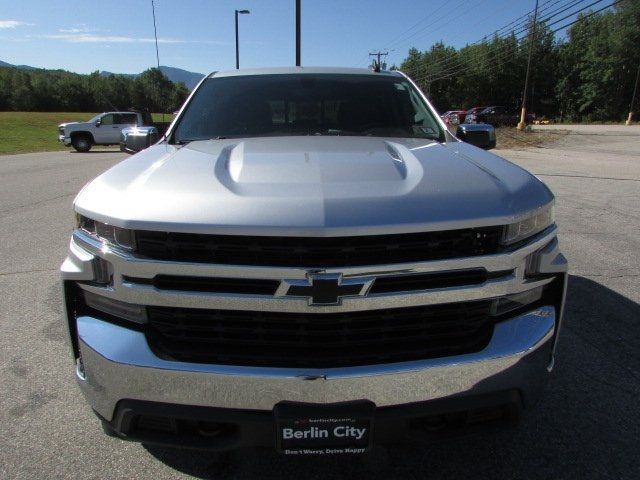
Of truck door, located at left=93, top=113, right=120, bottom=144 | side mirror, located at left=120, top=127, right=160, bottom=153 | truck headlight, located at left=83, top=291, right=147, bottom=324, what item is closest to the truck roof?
side mirror, located at left=120, top=127, right=160, bottom=153

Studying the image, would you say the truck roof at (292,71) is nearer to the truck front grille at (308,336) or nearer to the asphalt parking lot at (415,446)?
the asphalt parking lot at (415,446)

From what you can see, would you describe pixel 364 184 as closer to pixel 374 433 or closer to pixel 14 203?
pixel 374 433

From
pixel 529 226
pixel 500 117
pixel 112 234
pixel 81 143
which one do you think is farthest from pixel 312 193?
pixel 500 117

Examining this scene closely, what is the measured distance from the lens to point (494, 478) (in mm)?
2156

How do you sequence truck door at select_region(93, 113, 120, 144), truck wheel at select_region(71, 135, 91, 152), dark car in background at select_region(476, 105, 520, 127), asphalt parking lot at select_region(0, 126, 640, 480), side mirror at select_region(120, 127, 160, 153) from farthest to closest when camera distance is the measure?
dark car in background at select_region(476, 105, 520, 127), truck door at select_region(93, 113, 120, 144), truck wheel at select_region(71, 135, 91, 152), side mirror at select_region(120, 127, 160, 153), asphalt parking lot at select_region(0, 126, 640, 480)

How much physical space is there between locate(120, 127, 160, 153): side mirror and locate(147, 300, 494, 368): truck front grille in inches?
76.2

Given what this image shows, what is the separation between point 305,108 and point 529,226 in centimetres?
180

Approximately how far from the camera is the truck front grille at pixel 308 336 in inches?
69.1

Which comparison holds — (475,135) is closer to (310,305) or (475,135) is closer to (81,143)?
(310,305)

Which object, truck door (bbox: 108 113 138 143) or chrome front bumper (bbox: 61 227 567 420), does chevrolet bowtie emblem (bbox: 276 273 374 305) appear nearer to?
→ chrome front bumper (bbox: 61 227 567 420)

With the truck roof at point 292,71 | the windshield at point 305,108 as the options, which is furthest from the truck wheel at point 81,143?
the windshield at point 305,108

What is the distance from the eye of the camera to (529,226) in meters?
1.92

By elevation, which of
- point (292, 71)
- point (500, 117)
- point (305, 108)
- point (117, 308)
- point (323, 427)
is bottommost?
point (500, 117)

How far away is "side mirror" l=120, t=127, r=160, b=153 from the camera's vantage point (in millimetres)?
3416
